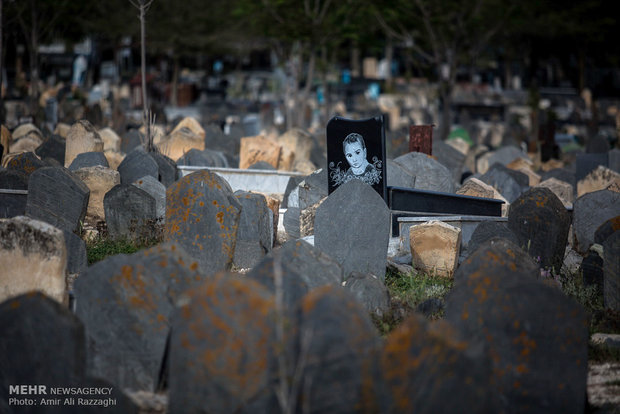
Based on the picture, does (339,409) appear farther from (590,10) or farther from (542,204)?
(590,10)

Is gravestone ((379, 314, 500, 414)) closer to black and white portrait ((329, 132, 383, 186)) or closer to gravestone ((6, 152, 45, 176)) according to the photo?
black and white portrait ((329, 132, 383, 186))

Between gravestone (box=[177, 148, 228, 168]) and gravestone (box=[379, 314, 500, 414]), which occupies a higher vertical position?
gravestone (box=[177, 148, 228, 168])

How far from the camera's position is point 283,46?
26438 millimetres

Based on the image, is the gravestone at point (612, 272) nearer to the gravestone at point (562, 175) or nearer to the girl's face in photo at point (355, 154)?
the girl's face in photo at point (355, 154)

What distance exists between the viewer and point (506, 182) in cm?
1262

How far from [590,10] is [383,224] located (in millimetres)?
37216

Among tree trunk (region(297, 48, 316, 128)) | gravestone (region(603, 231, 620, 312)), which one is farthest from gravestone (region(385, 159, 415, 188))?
tree trunk (region(297, 48, 316, 128))

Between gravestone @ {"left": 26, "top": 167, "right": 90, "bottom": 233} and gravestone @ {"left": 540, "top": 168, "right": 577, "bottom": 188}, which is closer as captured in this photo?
gravestone @ {"left": 26, "top": 167, "right": 90, "bottom": 233}

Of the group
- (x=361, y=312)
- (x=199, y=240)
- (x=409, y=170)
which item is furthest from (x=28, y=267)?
(x=409, y=170)

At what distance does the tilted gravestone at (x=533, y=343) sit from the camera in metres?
5.20

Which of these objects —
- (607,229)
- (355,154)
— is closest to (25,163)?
(355,154)

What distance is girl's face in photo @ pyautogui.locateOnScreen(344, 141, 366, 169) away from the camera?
34.0 feet

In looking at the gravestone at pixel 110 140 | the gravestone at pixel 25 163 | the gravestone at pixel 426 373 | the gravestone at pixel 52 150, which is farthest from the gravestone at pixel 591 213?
the gravestone at pixel 110 140

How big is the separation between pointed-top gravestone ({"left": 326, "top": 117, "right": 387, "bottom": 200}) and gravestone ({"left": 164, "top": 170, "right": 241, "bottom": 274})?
2.57m
